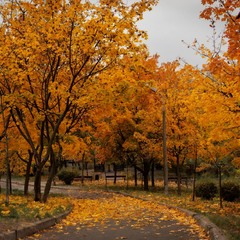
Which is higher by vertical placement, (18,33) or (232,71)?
(18,33)

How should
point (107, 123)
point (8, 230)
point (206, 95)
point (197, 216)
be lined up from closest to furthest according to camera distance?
point (8, 230)
point (197, 216)
point (206, 95)
point (107, 123)

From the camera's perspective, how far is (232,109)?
11.2m

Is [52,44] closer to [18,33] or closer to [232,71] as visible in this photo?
[18,33]

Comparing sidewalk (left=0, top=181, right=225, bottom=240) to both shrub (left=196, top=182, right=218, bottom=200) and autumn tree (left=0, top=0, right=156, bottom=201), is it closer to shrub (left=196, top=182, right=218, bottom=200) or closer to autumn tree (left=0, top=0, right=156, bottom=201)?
autumn tree (left=0, top=0, right=156, bottom=201)

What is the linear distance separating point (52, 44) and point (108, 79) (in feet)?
7.30

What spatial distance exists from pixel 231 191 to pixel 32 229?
11036mm

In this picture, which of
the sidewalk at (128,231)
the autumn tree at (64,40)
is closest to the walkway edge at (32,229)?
the sidewalk at (128,231)

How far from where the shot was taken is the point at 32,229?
8148 millimetres

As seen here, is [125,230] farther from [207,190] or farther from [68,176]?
[68,176]

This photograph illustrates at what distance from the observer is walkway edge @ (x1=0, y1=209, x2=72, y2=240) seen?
697cm

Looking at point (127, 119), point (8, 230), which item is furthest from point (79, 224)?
point (127, 119)

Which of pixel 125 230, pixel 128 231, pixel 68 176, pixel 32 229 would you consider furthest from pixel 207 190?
pixel 68 176

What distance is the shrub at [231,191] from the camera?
16.9 metres

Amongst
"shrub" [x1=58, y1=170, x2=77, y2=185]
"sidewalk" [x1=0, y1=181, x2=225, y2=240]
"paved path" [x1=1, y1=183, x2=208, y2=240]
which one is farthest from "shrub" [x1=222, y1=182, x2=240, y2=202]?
"shrub" [x1=58, y1=170, x2=77, y2=185]
